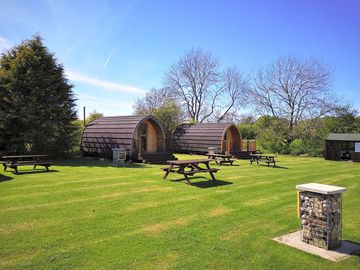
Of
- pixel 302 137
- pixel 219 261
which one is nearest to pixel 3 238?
pixel 219 261

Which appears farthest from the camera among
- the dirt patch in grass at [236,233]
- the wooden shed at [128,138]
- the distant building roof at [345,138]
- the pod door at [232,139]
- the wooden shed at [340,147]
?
the pod door at [232,139]

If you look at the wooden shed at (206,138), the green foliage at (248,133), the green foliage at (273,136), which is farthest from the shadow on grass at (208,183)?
the green foliage at (248,133)

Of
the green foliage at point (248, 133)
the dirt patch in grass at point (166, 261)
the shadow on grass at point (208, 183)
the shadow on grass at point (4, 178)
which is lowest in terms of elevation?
the dirt patch in grass at point (166, 261)

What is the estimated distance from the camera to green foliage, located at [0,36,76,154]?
17.6 m

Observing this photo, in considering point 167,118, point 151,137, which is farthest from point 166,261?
point 167,118

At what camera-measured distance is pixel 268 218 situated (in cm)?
686

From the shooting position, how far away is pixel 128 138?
18328 millimetres

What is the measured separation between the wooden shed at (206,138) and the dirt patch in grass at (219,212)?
1602 centimetres

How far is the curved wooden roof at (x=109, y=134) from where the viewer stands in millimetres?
18547

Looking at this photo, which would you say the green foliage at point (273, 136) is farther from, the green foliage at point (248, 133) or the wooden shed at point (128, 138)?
the wooden shed at point (128, 138)

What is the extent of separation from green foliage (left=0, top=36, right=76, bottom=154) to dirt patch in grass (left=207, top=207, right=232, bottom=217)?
13951 millimetres

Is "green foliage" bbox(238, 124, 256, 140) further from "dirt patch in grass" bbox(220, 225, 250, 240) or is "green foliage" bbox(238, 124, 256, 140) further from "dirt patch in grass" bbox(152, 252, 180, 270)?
"dirt patch in grass" bbox(152, 252, 180, 270)

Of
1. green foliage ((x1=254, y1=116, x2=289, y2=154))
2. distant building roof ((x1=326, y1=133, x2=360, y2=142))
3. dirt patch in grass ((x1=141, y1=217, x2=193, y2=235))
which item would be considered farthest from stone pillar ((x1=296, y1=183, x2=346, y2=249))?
green foliage ((x1=254, y1=116, x2=289, y2=154))

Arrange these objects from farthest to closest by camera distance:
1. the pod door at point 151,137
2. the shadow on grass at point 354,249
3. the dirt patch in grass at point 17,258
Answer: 1. the pod door at point 151,137
2. the shadow on grass at point 354,249
3. the dirt patch in grass at point 17,258
